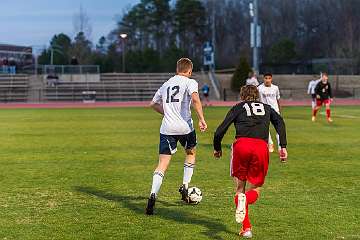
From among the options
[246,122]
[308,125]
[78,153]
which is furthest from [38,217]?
[308,125]

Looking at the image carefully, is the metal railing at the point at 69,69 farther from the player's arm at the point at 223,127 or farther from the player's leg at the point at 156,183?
the player's arm at the point at 223,127

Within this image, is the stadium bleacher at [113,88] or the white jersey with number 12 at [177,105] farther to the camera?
the stadium bleacher at [113,88]

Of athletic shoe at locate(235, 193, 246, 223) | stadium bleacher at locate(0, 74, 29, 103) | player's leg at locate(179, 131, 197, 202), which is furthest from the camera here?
stadium bleacher at locate(0, 74, 29, 103)

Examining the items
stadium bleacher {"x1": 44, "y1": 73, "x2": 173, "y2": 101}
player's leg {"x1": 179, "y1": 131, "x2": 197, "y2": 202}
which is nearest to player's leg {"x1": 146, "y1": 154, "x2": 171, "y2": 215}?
player's leg {"x1": 179, "y1": 131, "x2": 197, "y2": 202}

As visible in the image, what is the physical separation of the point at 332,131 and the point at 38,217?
Result: 47.4 ft

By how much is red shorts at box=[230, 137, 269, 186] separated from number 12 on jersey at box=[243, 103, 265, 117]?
0.98 feet

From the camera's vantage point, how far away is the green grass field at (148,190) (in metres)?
7.27

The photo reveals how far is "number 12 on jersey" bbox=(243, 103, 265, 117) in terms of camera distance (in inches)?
274

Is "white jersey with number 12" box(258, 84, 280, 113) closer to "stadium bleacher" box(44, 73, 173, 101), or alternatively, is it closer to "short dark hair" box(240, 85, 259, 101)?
"short dark hair" box(240, 85, 259, 101)

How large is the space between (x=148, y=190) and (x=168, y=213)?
5.84 ft

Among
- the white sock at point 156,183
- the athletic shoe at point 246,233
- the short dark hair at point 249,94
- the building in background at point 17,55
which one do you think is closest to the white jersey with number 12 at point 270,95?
the white sock at point 156,183

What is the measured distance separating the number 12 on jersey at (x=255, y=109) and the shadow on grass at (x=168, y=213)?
1.40 m

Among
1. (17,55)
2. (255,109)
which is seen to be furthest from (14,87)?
(255,109)

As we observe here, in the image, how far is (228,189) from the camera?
9.92m
